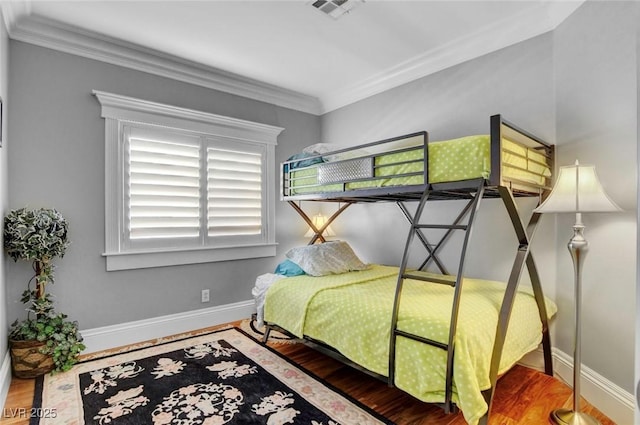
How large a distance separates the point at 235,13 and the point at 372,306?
232cm

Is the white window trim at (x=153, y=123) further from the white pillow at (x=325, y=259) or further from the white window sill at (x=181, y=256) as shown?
the white pillow at (x=325, y=259)

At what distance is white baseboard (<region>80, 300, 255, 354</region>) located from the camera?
290 centimetres

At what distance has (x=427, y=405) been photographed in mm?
2055

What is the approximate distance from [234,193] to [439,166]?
93.8 inches

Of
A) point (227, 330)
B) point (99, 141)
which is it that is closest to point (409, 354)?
point (227, 330)

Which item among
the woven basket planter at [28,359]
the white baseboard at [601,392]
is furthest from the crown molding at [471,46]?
the woven basket planter at [28,359]

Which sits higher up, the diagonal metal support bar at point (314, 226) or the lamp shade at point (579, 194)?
the lamp shade at point (579, 194)

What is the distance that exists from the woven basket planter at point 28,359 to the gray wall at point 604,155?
3.81 metres

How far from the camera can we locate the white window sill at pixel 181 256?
3.00 meters

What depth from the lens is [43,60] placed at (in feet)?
8.78

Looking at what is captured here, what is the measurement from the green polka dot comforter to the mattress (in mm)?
777

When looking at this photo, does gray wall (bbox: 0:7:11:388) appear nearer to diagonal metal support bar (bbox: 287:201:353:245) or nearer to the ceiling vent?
the ceiling vent

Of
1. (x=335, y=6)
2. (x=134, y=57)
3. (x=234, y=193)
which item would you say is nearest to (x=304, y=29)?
(x=335, y=6)

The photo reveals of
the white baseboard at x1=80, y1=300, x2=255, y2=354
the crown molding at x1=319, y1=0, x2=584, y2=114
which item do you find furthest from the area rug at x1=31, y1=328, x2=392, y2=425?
the crown molding at x1=319, y1=0, x2=584, y2=114
